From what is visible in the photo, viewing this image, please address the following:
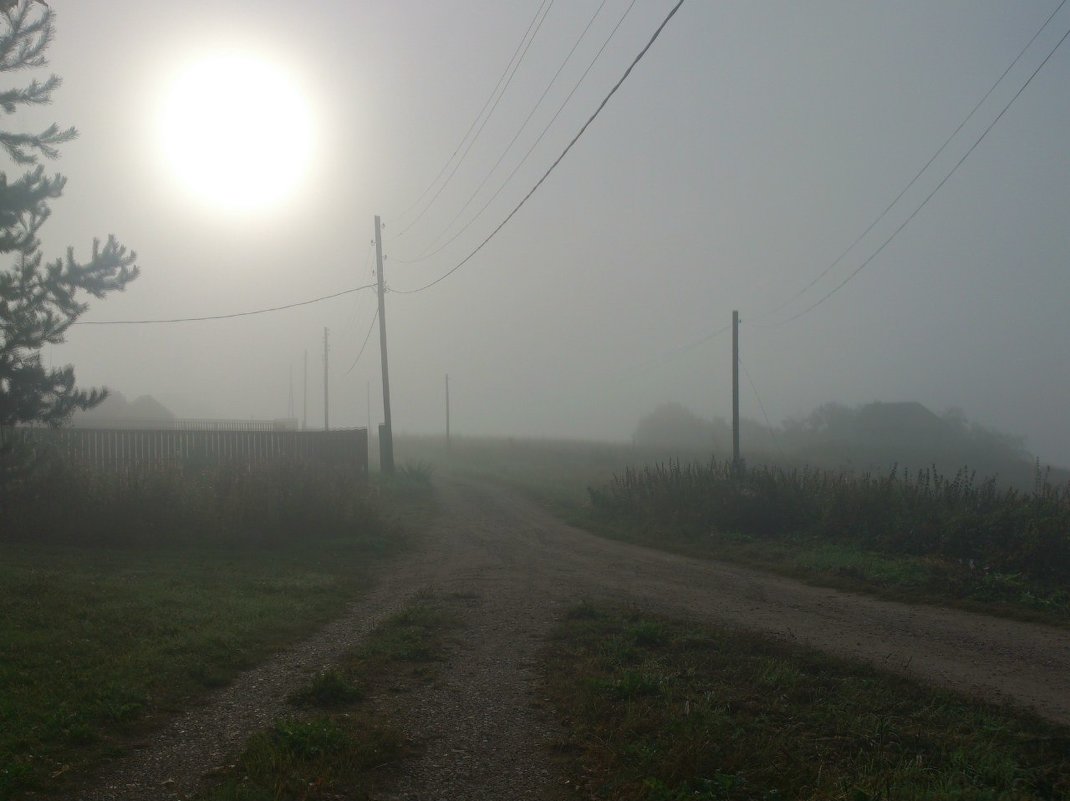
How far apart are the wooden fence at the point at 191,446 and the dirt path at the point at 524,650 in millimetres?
6659

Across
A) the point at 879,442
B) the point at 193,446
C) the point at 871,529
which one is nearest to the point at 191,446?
the point at 193,446

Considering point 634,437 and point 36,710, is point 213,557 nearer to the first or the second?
point 36,710

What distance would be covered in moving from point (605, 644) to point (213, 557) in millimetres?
8258

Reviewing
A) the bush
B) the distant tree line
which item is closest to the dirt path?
the bush

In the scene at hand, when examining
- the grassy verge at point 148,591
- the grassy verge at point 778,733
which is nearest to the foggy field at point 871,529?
the grassy verge at point 778,733

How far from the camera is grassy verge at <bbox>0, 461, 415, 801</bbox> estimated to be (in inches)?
235

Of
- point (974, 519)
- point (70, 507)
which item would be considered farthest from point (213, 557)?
point (974, 519)

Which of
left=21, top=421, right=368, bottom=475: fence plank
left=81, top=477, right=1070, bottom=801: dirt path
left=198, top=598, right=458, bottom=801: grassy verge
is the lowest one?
left=81, top=477, right=1070, bottom=801: dirt path

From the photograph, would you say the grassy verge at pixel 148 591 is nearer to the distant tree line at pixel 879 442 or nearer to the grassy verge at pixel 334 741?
the grassy verge at pixel 334 741

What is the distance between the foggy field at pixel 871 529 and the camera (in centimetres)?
Result: 1218

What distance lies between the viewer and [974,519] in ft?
46.2

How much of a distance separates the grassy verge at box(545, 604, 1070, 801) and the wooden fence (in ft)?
43.1

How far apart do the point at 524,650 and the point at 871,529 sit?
32.5 ft

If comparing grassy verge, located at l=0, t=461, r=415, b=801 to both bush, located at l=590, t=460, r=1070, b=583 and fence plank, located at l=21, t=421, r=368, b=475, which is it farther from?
bush, located at l=590, t=460, r=1070, b=583
